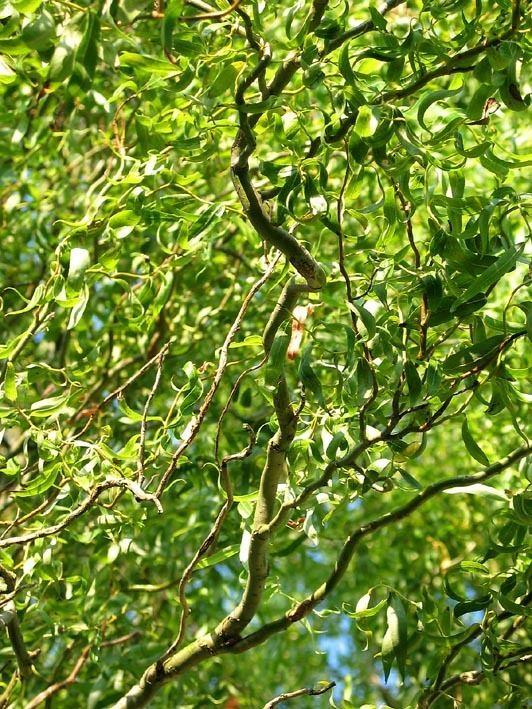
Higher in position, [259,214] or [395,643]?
[259,214]

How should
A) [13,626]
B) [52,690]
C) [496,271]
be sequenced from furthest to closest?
[52,690] < [13,626] < [496,271]

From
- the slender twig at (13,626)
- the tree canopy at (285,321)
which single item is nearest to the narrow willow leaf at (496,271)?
the tree canopy at (285,321)

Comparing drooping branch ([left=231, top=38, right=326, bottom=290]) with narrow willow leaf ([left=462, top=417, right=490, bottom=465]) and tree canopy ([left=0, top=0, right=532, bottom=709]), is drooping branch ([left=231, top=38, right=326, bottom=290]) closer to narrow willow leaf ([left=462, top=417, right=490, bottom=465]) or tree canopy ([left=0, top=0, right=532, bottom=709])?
tree canopy ([left=0, top=0, right=532, bottom=709])

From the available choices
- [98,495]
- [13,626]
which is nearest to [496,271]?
[98,495]

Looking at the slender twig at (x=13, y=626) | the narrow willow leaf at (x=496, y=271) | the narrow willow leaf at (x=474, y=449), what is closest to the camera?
the narrow willow leaf at (x=496, y=271)

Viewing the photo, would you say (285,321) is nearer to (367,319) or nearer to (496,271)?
(367,319)

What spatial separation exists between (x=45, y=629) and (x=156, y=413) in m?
0.46

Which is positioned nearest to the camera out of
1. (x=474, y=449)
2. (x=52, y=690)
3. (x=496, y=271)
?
(x=496, y=271)

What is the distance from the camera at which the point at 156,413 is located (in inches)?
79.5

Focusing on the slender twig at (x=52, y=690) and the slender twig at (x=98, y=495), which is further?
the slender twig at (x=52, y=690)

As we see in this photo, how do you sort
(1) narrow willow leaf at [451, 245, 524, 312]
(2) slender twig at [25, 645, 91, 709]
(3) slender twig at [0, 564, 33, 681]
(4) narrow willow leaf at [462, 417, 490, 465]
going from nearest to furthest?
1. (1) narrow willow leaf at [451, 245, 524, 312]
2. (4) narrow willow leaf at [462, 417, 490, 465]
3. (3) slender twig at [0, 564, 33, 681]
4. (2) slender twig at [25, 645, 91, 709]

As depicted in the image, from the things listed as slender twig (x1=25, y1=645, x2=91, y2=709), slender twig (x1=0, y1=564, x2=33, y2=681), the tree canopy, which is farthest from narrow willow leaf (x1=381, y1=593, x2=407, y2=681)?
slender twig (x1=25, y1=645, x2=91, y2=709)

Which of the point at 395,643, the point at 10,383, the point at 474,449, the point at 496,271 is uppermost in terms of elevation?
the point at 10,383

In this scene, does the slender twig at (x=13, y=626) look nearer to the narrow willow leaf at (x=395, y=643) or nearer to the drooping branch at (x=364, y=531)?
the drooping branch at (x=364, y=531)
